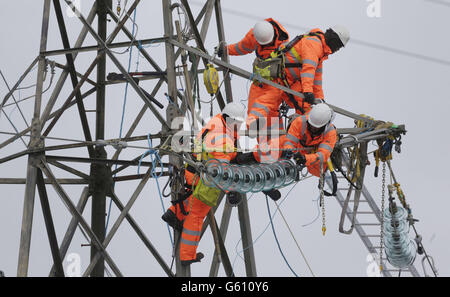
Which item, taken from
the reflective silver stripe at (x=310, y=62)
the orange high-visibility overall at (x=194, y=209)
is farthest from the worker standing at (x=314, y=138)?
the reflective silver stripe at (x=310, y=62)

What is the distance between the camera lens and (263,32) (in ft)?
55.0

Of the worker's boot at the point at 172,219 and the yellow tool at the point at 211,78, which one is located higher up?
the yellow tool at the point at 211,78

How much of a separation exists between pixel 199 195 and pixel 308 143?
1800mm

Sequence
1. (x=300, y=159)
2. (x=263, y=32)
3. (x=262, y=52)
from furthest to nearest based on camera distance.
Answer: (x=262, y=52) → (x=263, y=32) → (x=300, y=159)

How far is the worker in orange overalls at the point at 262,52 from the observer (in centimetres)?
1645

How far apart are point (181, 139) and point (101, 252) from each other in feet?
8.55

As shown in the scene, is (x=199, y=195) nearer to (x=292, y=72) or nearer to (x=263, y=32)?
(x=292, y=72)

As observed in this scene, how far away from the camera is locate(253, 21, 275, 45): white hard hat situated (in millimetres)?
16766

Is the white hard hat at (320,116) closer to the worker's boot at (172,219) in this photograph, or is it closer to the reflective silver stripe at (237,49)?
the worker's boot at (172,219)

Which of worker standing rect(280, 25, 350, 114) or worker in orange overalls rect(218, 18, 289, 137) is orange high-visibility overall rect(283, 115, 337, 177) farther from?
worker in orange overalls rect(218, 18, 289, 137)

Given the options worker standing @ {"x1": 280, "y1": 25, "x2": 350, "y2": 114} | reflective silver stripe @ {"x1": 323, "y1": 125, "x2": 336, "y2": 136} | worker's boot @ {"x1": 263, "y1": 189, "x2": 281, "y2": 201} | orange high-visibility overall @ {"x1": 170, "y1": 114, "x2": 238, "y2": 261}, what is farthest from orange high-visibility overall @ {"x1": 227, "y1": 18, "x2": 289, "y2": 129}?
worker's boot @ {"x1": 263, "y1": 189, "x2": 281, "y2": 201}

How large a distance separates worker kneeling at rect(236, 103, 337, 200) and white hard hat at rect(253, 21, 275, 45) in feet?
6.24

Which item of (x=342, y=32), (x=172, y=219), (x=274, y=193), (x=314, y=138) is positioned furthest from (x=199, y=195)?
(x=342, y=32)

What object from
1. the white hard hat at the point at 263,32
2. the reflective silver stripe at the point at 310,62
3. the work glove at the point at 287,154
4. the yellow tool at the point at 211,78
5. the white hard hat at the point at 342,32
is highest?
the white hard hat at the point at 263,32
